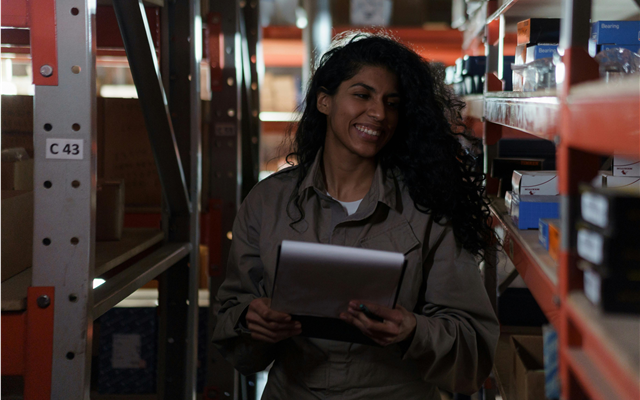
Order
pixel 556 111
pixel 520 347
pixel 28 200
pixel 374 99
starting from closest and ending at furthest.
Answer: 1. pixel 556 111
2. pixel 28 200
3. pixel 374 99
4. pixel 520 347

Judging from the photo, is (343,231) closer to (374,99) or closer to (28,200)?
(374,99)

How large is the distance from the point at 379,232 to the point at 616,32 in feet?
2.47

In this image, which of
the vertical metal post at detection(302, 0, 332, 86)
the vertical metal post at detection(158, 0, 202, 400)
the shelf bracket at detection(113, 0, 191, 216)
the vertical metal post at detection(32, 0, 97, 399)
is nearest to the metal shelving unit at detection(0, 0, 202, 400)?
the vertical metal post at detection(32, 0, 97, 399)

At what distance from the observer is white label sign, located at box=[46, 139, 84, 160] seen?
1275 mm

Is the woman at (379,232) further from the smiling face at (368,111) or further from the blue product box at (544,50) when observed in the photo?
the blue product box at (544,50)

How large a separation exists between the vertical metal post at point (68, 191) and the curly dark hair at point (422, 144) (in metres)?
0.58

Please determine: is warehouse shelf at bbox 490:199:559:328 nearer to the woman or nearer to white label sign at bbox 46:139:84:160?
the woman

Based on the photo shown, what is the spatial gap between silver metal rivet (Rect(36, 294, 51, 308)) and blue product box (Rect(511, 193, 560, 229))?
4.01 ft

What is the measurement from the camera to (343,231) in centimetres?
161

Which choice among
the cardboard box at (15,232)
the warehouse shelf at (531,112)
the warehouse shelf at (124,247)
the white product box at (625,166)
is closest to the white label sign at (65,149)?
Result: the cardboard box at (15,232)

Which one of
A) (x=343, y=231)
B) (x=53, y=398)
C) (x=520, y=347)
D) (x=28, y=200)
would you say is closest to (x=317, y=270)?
(x=343, y=231)

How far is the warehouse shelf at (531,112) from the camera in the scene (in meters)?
1.03

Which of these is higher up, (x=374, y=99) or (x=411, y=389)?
(x=374, y=99)

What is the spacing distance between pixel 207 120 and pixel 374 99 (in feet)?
5.35
